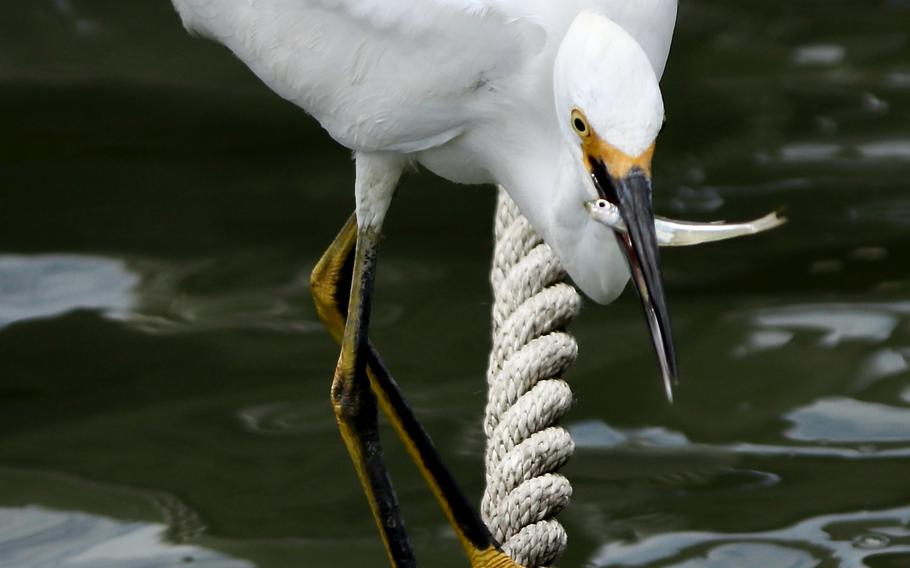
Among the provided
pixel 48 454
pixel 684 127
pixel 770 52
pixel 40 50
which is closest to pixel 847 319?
pixel 684 127

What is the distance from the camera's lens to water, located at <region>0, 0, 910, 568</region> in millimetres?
2303

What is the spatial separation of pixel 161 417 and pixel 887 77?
1785 millimetres

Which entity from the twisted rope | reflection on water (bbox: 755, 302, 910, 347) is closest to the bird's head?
the twisted rope

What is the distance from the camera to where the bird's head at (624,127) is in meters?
1.43

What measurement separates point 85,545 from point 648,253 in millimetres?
1145

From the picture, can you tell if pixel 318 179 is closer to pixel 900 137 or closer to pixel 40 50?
pixel 40 50

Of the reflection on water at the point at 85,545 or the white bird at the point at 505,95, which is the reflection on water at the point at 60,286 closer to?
the reflection on water at the point at 85,545

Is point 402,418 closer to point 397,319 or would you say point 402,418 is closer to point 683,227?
point 683,227

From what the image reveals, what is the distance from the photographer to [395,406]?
6.76 feet

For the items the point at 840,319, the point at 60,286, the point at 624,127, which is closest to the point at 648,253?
the point at 624,127

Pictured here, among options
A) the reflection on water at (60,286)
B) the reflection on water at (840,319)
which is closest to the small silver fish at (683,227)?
the reflection on water at (840,319)

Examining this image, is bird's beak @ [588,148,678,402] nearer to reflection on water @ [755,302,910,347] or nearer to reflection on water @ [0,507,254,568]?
reflection on water @ [0,507,254,568]

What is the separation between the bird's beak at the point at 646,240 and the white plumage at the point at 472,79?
86mm

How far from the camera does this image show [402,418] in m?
2.06
